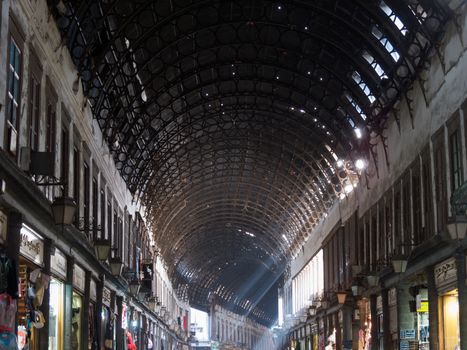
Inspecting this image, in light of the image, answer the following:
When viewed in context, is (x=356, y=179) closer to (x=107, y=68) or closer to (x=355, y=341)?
(x=355, y=341)

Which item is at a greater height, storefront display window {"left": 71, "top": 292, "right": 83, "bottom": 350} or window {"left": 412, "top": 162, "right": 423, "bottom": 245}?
window {"left": 412, "top": 162, "right": 423, "bottom": 245}

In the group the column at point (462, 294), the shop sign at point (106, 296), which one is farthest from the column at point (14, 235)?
the shop sign at point (106, 296)

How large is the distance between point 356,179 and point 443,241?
64.3 ft

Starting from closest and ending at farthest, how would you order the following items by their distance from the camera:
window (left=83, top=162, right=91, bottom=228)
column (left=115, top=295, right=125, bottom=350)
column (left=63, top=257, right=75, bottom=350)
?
column (left=63, top=257, right=75, bottom=350)
window (left=83, top=162, right=91, bottom=228)
column (left=115, top=295, right=125, bottom=350)

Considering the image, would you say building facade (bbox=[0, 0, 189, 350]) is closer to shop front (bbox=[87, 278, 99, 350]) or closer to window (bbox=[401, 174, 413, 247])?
shop front (bbox=[87, 278, 99, 350])

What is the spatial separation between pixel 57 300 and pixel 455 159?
1129 cm

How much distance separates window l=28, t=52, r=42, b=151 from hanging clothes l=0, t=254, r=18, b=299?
4088 millimetres

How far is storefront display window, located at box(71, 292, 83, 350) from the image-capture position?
25891mm

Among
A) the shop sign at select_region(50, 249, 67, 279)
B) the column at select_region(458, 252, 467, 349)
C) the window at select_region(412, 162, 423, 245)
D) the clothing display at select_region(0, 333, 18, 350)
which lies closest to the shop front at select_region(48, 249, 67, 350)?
the shop sign at select_region(50, 249, 67, 279)

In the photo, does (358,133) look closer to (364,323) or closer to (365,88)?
(365,88)

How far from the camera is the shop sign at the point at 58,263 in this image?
21.6m

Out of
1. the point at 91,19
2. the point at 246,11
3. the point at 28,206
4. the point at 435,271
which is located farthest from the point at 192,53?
the point at 28,206

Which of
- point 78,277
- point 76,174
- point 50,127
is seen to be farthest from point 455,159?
point 78,277

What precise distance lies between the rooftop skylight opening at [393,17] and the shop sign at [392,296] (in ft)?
30.4
